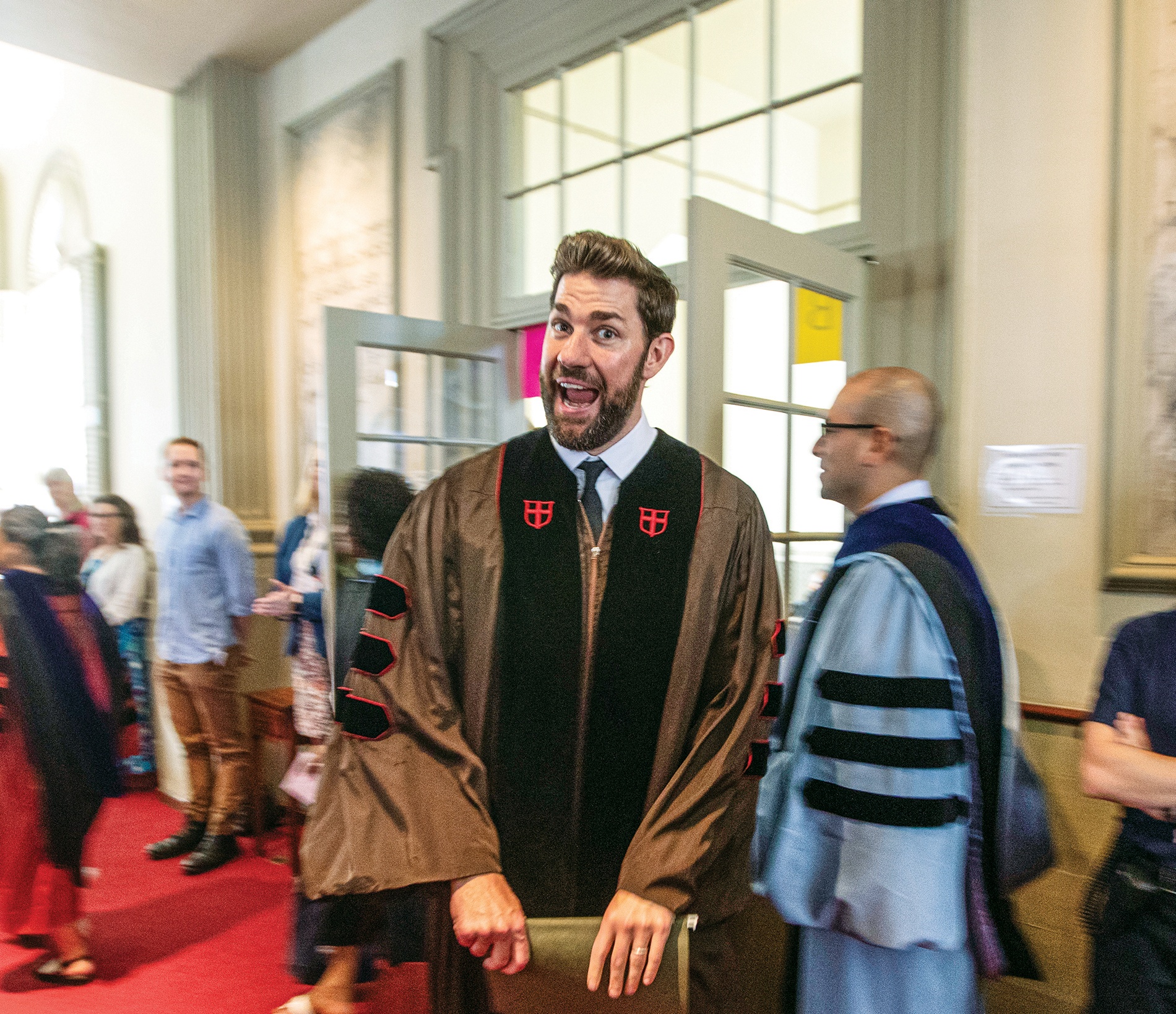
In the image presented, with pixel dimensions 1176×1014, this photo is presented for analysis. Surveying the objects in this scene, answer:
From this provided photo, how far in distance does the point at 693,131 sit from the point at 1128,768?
2.39 meters

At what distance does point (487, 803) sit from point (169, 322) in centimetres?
469

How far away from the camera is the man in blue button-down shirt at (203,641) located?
3.72 m

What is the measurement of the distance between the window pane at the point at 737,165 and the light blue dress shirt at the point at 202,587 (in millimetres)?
2567

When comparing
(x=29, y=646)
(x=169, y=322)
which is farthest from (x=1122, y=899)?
(x=169, y=322)

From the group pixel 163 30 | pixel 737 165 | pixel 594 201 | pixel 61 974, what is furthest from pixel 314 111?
pixel 61 974

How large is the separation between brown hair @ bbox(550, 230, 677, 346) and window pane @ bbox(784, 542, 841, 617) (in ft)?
3.89

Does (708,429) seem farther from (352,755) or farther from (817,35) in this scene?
(817,35)

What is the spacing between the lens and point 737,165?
2.79 meters

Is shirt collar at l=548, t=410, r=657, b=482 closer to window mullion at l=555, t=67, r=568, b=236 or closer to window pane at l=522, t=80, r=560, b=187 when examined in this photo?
window mullion at l=555, t=67, r=568, b=236

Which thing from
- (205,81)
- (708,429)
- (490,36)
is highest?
(205,81)

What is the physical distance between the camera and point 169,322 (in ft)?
16.3

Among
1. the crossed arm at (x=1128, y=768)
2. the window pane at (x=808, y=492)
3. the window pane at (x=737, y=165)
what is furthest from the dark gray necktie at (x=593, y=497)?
the window pane at (x=737, y=165)

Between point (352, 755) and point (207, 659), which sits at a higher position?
point (352, 755)

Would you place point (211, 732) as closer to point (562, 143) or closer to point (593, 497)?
point (562, 143)
